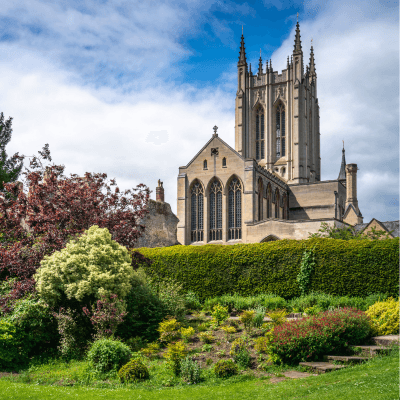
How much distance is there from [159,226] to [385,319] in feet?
65.0

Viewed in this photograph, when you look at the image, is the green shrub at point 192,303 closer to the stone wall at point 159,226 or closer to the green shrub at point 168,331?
the green shrub at point 168,331

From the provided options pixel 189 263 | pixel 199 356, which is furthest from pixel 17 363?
pixel 189 263

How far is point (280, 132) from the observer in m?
66.8

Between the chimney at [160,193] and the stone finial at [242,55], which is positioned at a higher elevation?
the stone finial at [242,55]

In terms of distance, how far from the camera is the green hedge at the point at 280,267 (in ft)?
51.4

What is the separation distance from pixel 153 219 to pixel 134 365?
65.8 feet

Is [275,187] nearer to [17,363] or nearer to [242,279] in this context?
[242,279]

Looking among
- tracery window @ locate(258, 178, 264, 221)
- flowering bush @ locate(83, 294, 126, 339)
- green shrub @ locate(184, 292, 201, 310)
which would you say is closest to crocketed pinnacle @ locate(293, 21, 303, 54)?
tracery window @ locate(258, 178, 264, 221)

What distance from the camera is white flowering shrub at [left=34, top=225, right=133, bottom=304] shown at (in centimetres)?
1198

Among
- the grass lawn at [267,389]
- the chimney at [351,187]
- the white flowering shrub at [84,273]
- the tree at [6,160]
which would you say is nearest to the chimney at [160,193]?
the tree at [6,160]

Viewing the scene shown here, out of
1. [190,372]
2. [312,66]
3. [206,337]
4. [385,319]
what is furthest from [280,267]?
[312,66]

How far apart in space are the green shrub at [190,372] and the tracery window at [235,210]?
114 ft

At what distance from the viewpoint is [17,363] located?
1117 cm

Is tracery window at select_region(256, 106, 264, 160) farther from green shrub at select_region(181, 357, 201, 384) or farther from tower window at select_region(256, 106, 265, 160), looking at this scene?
green shrub at select_region(181, 357, 201, 384)
